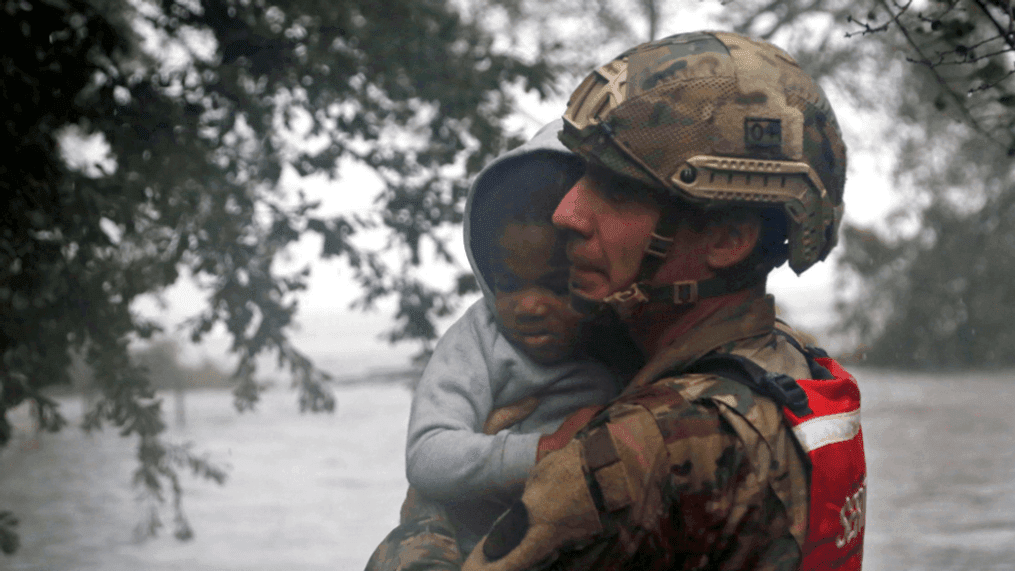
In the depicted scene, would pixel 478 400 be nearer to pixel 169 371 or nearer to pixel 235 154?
pixel 235 154

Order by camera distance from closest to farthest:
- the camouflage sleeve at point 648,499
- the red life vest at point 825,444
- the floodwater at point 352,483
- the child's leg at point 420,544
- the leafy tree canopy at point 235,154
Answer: the camouflage sleeve at point 648,499 < the red life vest at point 825,444 < the child's leg at point 420,544 < the leafy tree canopy at point 235,154 < the floodwater at point 352,483

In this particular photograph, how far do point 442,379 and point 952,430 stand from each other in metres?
10.4

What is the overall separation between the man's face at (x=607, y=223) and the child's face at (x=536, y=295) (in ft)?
0.39

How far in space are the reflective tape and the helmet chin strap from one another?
26cm

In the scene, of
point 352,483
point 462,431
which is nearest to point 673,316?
point 462,431

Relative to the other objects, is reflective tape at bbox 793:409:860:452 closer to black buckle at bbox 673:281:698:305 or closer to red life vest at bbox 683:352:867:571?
red life vest at bbox 683:352:867:571

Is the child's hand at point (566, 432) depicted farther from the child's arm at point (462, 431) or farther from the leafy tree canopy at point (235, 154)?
the leafy tree canopy at point (235, 154)

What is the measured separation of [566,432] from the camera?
4.78 ft

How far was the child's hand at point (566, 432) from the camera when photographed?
140 centimetres

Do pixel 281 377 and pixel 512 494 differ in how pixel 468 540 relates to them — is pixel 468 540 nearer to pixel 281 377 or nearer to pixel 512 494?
pixel 512 494

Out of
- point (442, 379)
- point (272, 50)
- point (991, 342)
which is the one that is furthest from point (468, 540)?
point (991, 342)

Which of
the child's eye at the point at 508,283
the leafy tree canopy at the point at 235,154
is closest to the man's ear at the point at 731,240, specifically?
the child's eye at the point at 508,283

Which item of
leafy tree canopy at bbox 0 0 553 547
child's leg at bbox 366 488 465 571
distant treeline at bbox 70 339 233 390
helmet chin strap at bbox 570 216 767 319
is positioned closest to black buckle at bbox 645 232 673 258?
helmet chin strap at bbox 570 216 767 319

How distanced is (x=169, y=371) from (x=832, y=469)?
389 inches
